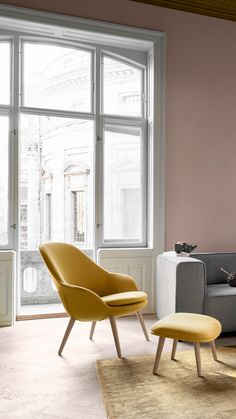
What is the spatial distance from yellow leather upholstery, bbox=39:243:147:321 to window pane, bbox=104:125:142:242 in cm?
94

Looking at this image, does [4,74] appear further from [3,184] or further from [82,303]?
[82,303]

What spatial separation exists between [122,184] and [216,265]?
4.46ft

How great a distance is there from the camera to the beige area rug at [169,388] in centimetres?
212

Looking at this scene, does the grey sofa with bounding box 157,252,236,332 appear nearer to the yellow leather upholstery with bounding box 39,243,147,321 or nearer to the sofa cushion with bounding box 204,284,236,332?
the sofa cushion with bounding box 204,284,236,332

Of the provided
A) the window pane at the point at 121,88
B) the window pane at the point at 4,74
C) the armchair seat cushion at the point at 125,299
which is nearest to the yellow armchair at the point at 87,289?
the armchair seat cushion at the point at 125,299

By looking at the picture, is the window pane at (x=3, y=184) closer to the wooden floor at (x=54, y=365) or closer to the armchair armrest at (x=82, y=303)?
the wooden floor at (x=54, y=365)

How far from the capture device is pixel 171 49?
444 cm

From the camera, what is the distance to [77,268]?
11.3 ft

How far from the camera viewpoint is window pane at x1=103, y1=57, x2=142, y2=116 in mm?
4441

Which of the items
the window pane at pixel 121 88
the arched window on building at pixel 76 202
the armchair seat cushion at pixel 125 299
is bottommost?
the armchair seat cushion at pixel 125 299

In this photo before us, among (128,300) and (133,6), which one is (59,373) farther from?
(133,6)

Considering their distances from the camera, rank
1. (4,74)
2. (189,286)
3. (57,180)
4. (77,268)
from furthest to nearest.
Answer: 1. (57,180)
2. (4,74)
3. (77,268)
4. (189,286)

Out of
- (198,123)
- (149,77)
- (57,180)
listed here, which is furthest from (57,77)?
(198,123)

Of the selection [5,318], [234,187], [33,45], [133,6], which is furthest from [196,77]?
[5,318]
